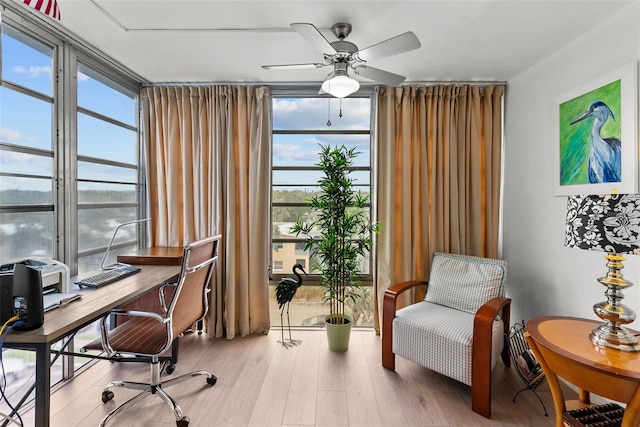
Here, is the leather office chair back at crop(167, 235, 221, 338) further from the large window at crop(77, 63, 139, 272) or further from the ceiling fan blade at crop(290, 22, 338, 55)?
the ceiling fan blade at crop(290, 22, 338, 55)

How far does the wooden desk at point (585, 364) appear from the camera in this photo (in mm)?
1290

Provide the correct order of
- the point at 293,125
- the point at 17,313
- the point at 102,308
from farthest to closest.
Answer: the point at 293,125 < the point at 102,308 < the point at 17,313

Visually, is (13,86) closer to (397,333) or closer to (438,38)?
(438,38)

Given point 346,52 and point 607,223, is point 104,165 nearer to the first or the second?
point 346,52

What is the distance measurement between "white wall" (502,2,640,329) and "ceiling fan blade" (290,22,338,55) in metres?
1.72

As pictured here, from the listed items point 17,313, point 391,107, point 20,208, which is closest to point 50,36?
point 20,208

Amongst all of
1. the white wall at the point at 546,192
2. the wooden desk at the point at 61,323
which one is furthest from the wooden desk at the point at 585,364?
the wooden desk at the point at 61,323

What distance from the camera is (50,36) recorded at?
2.16m

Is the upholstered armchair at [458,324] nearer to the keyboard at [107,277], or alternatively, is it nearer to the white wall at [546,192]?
the white wall at [546,192]

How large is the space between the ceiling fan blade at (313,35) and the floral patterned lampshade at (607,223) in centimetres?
153

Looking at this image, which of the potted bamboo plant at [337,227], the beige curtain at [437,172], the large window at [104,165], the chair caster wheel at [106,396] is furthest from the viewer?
the beige curtain at [437,172]

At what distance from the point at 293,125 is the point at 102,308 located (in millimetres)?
2312

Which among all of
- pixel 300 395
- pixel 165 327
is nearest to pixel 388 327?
pixel 300 395

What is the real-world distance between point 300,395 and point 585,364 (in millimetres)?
1633
